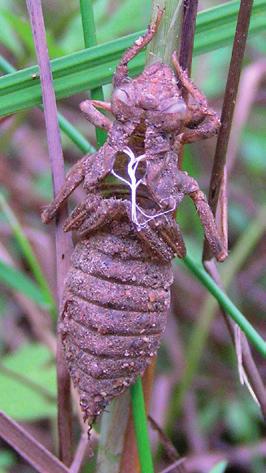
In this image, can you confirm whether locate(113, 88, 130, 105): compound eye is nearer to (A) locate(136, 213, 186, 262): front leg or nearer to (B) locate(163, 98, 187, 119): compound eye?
(B) locate(163, 98, 187, 119): compound eye

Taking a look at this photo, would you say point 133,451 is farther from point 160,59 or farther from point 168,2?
point 168,2

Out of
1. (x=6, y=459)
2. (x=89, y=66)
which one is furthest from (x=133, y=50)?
(x=6, y=459)

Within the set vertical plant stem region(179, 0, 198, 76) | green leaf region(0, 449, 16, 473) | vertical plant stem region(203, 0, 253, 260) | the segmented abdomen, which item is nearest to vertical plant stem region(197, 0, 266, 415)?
vertical plant stem region(203, 0, 253, 260)

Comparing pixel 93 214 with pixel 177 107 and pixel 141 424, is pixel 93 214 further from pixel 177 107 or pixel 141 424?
pixel 141 424

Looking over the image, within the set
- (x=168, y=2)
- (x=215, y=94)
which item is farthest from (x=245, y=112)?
(x=168, y=2)

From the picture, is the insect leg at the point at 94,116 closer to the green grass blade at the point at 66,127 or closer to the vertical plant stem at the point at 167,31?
the green grass blade at the point at 66,127

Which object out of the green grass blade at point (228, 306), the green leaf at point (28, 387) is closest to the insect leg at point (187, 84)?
the green grass blade at point (228, 306)

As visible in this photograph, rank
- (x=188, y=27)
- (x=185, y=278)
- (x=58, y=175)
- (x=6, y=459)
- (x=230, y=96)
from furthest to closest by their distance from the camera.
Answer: (x=185, y=278), (x=6, y=459), (x=58, y=175), (x=230, y=96), (x=188, y=27)
